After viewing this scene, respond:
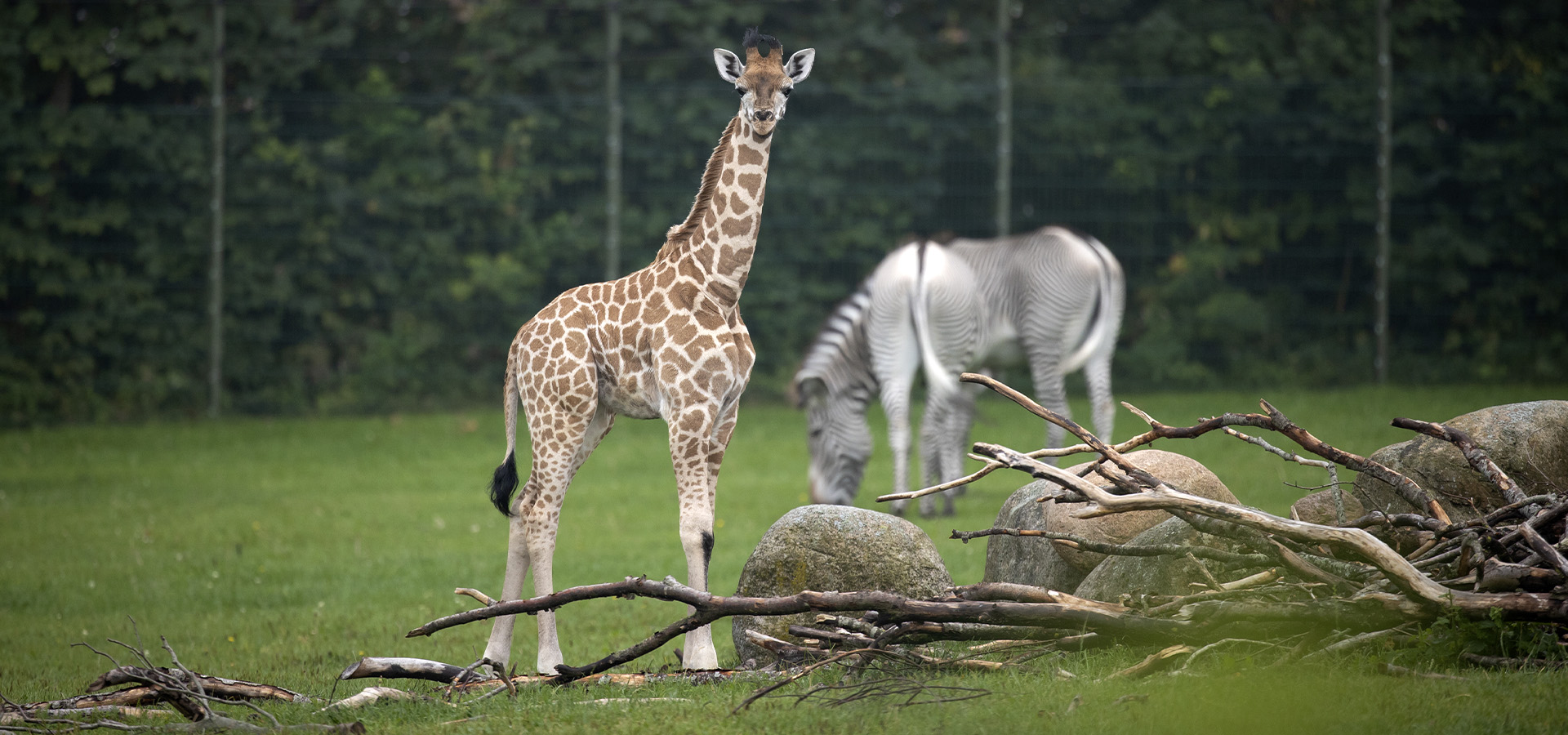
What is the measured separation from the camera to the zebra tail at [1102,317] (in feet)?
37.6

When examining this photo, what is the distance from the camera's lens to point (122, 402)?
14984 mm

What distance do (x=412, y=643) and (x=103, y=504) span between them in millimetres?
5371

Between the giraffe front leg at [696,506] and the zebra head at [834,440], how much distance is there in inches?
195

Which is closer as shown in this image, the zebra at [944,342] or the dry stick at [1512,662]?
the dry stick at [1512,662]

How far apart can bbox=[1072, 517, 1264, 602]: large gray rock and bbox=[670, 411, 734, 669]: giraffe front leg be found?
1.50m

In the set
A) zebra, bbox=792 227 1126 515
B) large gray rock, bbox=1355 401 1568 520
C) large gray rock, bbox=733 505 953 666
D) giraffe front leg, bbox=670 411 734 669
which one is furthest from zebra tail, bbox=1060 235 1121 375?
giraffe front leg, bbox=670 411 734 669

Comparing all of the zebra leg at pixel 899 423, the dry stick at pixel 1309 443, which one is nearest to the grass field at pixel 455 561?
the zebra leg at pixel 899 423

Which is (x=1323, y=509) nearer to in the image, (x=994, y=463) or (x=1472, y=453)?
(x=1472, y=453)

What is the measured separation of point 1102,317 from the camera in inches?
456

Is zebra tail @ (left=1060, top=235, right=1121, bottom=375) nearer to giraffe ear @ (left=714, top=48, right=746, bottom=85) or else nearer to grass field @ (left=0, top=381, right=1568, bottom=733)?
grass field @ (left=0, top=381, right=1568, bottom=733)

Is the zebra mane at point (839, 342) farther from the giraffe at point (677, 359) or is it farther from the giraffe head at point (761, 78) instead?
the giraffe head at point (761, 78)

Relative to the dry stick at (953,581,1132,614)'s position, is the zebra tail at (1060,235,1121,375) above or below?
above

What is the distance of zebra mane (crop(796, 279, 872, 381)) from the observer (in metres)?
11.2

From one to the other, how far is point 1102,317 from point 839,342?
209cm
